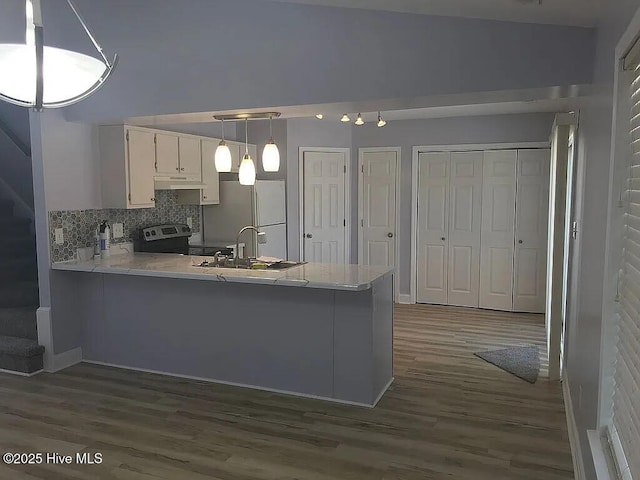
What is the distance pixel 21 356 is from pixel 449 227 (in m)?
4.78

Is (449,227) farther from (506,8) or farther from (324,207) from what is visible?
(506,8)

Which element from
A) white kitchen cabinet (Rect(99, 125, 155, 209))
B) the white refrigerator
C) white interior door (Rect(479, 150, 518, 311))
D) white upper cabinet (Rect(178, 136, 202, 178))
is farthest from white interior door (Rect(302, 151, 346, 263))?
white kitchen cabinet (Rect(99, 125, 155, 209))

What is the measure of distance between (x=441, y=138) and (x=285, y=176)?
197cm

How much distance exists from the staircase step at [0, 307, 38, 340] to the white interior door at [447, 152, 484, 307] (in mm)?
4629

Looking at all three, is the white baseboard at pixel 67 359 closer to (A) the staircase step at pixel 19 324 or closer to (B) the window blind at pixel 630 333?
(A) the staircase step at pixel 19 324

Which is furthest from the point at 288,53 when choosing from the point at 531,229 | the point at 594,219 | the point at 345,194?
the point at 531,229

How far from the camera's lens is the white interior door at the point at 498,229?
637 centimetres

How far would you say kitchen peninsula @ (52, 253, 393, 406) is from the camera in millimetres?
3666

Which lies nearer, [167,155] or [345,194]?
[167,155]

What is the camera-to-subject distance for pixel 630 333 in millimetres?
1743

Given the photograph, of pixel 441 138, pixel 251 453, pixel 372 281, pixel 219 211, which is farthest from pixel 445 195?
pixel 251 453

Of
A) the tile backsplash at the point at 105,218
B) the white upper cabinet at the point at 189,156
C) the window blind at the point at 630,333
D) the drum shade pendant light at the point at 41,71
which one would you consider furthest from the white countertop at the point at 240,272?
the drum shade pendant light at the point at 41,71

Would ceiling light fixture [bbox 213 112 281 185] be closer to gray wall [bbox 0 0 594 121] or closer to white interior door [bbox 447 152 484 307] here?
gray wall [bbox 0 0 594 121]

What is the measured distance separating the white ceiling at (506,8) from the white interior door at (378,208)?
3.67 meters
